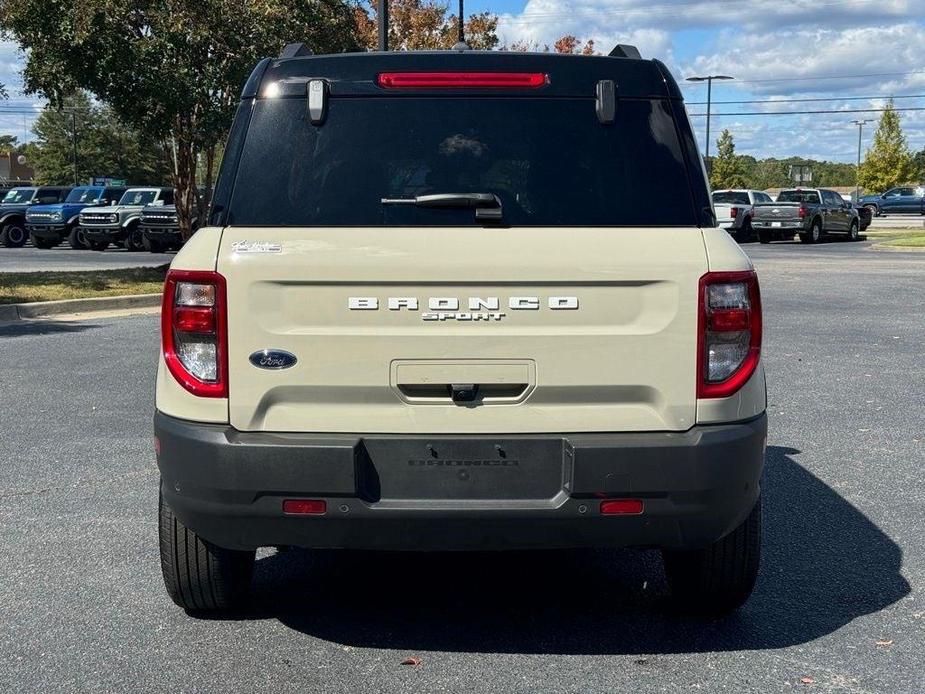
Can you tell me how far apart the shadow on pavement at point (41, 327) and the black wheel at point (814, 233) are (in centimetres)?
2806

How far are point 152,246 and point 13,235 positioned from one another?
22.7 feet

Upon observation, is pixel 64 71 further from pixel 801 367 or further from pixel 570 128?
pixel 570 128

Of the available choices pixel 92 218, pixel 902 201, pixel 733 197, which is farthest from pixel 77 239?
pixel 902 201

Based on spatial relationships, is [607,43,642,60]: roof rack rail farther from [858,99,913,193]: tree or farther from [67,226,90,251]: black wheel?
[858,99,913,193]: tree

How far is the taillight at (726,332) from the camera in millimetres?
3738

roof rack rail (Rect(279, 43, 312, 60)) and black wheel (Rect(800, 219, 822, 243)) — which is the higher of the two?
roof rack rail (Rect(279, 43, 312, 60))

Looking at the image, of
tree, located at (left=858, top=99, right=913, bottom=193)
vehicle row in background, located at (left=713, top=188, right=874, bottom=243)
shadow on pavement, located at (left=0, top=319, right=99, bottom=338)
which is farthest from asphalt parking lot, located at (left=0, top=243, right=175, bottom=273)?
tree, located at (left=858, top=99, right=913, bottom=193)

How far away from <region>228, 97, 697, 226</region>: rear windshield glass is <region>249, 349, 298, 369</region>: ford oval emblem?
Result: 41 cm

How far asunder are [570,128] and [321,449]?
1337 mm

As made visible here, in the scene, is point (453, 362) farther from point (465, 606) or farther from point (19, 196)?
point (19, 196)

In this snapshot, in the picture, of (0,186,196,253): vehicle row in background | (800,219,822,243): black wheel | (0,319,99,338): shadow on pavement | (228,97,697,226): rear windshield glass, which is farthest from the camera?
(800,219,822,243): black wheel

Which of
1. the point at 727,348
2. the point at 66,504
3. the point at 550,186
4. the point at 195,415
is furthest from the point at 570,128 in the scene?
the point at 66,504

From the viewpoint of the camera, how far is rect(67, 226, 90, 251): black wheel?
33.8m

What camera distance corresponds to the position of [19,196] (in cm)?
3850
